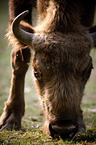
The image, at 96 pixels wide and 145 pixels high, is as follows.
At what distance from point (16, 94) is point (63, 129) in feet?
6.34

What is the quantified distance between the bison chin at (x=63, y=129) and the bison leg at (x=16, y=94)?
4.34ft

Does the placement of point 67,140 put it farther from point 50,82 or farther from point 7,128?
point 7,128

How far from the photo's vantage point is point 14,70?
479 centimetres

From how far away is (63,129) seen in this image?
10.0 feet

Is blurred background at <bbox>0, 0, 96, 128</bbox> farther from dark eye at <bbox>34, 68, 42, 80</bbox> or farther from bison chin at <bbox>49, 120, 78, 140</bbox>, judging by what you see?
bison chin at <bbox>49, 120, 78, 140</bbox>

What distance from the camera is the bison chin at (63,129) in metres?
3.07

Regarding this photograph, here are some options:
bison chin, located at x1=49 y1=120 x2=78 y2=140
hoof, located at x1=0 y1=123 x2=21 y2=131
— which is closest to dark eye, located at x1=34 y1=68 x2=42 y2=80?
bison chin, located at x1=49 y1=120 x2=78 y2=140

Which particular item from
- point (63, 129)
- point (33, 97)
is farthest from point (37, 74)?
point (33, 97)

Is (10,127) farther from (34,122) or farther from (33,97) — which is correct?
(33,97)

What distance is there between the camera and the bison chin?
3.07m

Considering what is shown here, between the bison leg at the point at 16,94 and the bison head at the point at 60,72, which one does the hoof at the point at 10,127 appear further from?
Result: the bison head at the point at 60,72

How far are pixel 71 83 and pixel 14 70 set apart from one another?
188 cm

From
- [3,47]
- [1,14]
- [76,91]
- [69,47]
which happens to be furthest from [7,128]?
[1,14]

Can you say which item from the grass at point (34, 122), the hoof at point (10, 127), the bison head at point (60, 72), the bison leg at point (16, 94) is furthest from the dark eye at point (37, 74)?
the hoof at point (10, 127)
